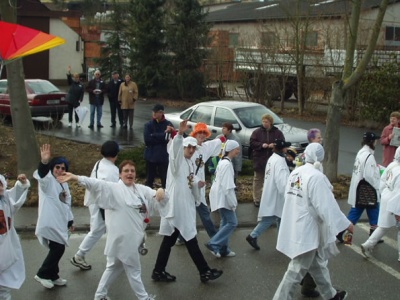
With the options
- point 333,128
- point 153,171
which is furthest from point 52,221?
point 333,128

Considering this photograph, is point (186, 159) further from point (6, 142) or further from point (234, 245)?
point (6, 142)

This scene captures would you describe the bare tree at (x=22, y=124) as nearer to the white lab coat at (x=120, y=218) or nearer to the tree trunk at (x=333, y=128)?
the white lab coat at (x=120, y=218)

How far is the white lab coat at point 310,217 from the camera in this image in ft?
21.8

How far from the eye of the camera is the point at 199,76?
3108cm

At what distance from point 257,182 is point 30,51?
5606 mm

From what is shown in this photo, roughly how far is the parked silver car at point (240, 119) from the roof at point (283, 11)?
9831 mm

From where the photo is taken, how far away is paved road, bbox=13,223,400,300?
7.38 metres

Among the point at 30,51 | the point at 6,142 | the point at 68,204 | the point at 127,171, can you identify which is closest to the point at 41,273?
the point at 68,204

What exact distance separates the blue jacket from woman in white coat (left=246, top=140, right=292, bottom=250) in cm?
249

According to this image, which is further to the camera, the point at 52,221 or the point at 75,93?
the point at 75,93

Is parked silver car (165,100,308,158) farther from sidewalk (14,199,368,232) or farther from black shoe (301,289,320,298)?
black shoe (301,289,320,298)

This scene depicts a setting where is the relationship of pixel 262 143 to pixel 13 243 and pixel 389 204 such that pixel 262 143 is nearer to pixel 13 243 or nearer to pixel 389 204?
pixel 389 204

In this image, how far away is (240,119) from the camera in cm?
1536

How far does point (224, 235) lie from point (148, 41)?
2422cm
